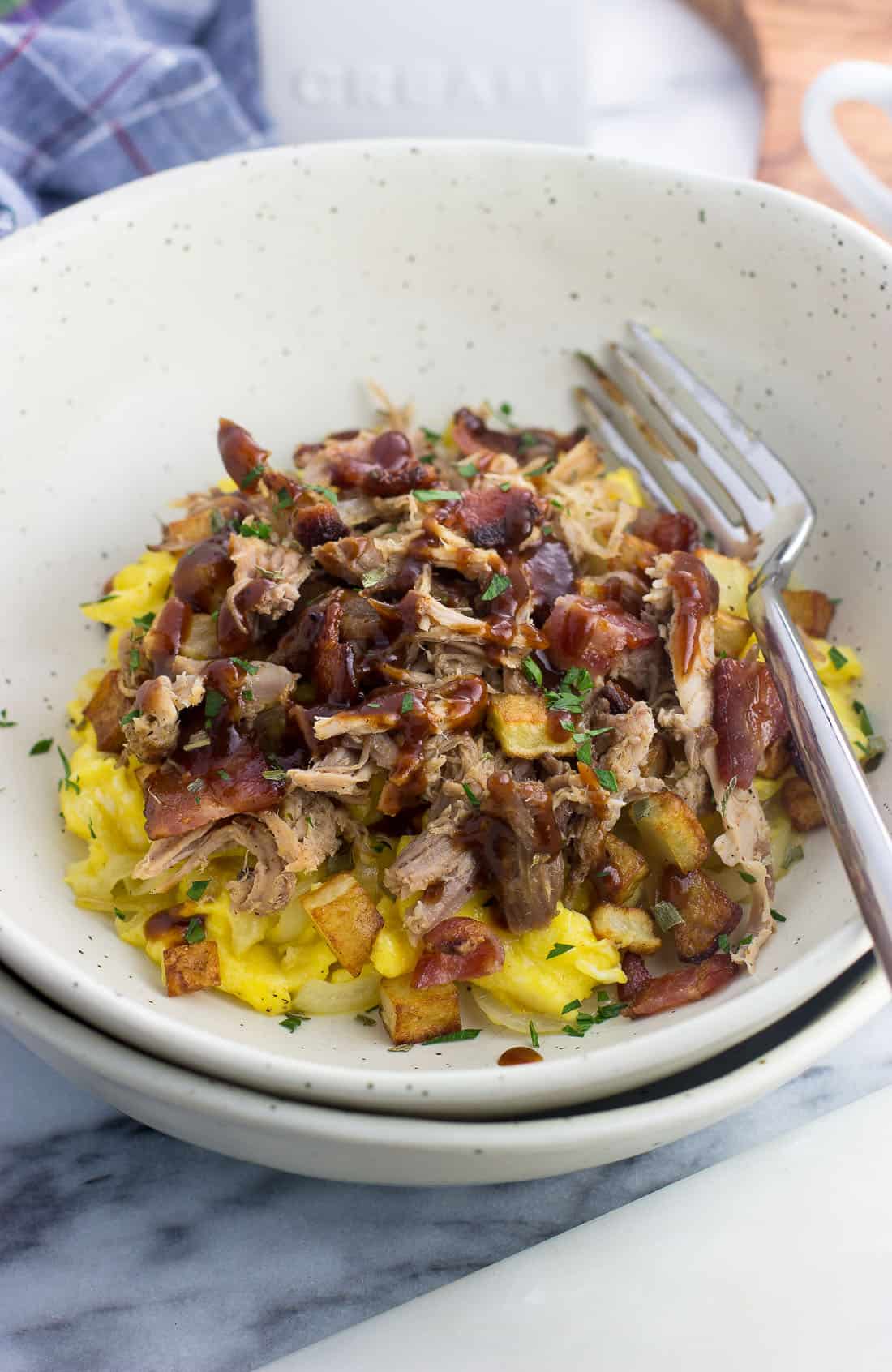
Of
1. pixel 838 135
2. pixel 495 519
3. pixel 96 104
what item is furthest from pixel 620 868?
pixel 96 104

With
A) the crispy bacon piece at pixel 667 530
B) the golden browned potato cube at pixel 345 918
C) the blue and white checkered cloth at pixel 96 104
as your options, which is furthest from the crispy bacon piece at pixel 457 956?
the blue and white checkered cloth at pixel 96 104

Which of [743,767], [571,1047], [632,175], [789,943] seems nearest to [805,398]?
[632,175]

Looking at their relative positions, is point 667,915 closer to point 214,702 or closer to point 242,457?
point 214,702

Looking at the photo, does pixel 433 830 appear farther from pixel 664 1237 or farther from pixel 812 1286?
pixel 812 1286

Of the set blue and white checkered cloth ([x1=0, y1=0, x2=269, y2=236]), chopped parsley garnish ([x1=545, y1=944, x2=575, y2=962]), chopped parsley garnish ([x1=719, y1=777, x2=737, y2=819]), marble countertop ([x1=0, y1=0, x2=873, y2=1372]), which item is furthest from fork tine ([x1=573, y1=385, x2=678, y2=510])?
blue and white checkered cloth ([x1=0, y1=0, x2=269, y2=236])

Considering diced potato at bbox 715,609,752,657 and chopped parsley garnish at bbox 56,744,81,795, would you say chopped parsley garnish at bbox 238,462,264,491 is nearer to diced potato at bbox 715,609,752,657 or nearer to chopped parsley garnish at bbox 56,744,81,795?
chopped parsley garnish at bbox 56,744,81,795

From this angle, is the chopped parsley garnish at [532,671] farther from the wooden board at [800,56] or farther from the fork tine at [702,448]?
the wooden board at [800,56]
